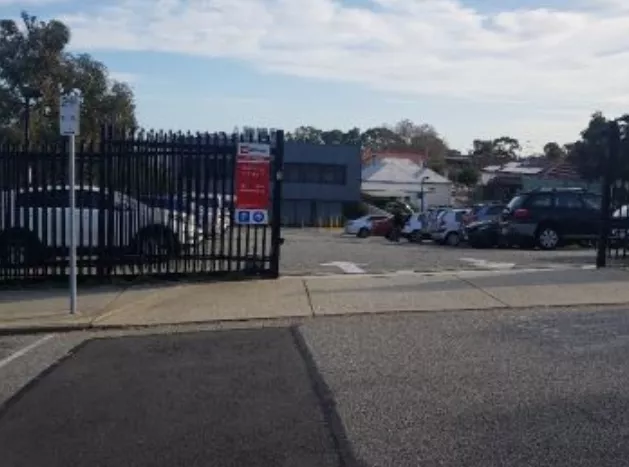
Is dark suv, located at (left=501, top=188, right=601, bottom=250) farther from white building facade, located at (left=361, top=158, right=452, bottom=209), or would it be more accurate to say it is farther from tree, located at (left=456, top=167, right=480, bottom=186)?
tree, located at (left=456, top=167, right=480, bottom=186)

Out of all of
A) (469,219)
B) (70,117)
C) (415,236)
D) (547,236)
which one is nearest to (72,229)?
(70,117)

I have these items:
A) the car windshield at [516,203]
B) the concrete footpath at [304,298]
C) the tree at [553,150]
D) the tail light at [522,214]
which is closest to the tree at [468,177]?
the tree at [553,150]

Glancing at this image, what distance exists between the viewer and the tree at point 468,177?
116 meters

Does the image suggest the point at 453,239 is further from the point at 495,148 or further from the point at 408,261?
the point at 495,148

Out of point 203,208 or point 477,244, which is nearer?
point 203,208

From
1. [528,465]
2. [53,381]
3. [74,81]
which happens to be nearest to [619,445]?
[528,465]

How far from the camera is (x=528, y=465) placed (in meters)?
5.63

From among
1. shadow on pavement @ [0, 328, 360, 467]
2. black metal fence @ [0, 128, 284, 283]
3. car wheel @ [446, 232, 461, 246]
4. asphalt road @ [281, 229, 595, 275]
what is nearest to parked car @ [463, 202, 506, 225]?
car wheel @ [446, 232, 461, 246]

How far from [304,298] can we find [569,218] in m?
13.8

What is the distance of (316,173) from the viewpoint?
3159 inches

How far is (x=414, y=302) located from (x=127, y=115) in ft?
135

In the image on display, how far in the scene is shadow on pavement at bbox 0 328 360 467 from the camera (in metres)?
6.08

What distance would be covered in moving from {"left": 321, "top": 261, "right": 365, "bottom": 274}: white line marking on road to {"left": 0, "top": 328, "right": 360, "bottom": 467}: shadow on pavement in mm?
6262

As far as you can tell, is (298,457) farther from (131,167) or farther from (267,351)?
(131,167)
